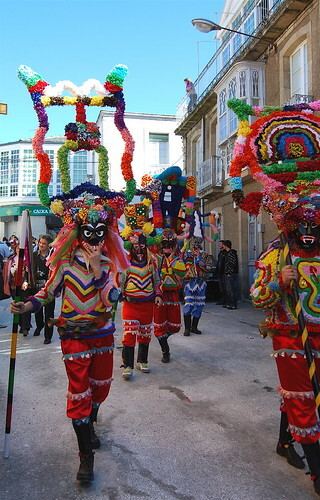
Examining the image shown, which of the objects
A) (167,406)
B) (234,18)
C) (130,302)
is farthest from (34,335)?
(234,18)

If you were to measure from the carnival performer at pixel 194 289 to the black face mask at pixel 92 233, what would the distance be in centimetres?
470

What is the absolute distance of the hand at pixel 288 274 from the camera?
8.84 feet

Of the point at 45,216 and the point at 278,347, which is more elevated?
the point at 45,216

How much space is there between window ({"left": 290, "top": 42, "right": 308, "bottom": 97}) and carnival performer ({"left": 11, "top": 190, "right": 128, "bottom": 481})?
8825 millimetres

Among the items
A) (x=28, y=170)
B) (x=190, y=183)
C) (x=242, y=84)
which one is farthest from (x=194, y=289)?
(x=28, y=170)

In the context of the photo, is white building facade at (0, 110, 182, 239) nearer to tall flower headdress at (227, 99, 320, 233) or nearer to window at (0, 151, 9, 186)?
window at (0, 151, 9, 186)

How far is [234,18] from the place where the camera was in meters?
14.3

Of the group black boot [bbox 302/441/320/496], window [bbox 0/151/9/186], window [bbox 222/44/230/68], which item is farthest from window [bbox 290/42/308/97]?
window [bbox 0/151/9/186]

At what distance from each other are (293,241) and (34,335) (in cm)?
597

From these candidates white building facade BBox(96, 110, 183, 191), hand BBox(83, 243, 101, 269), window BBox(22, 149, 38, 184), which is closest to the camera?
hand BBox(83, 243, 101, 269)

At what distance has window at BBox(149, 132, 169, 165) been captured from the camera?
30.5 meters

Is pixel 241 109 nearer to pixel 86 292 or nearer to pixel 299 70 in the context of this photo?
pixel 86 292

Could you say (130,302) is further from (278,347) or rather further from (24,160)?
(24,160)

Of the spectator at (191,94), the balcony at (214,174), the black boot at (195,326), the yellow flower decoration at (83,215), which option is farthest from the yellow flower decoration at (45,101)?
the spectator at (191,94)
